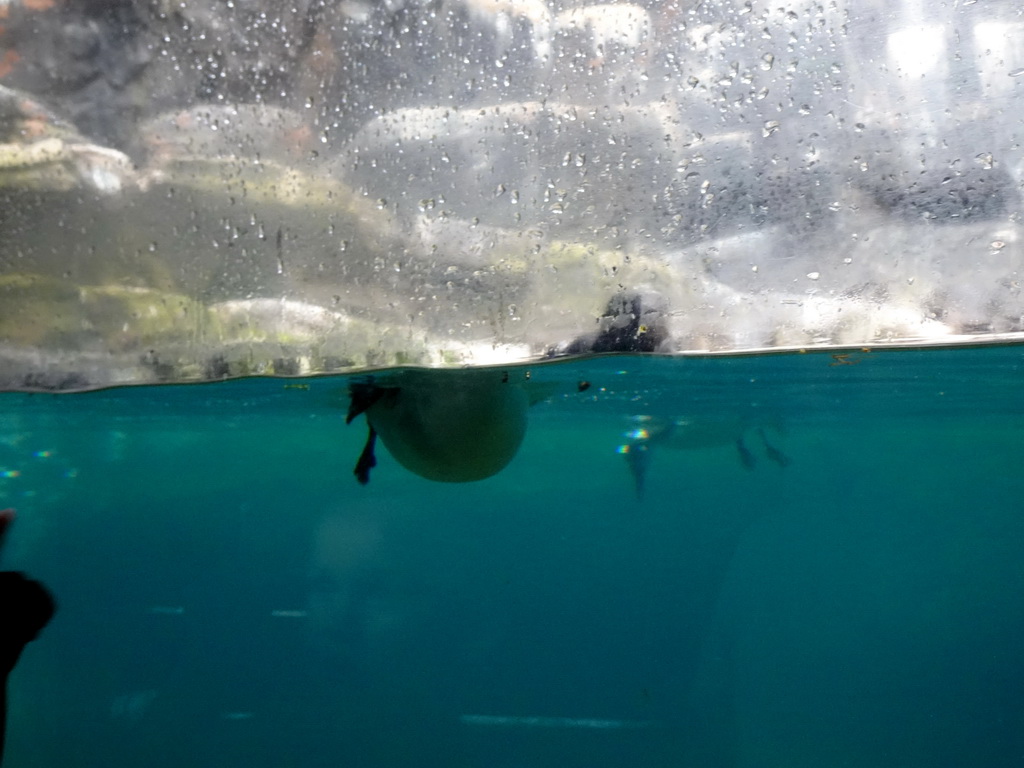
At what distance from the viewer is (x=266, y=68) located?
11.5 ft

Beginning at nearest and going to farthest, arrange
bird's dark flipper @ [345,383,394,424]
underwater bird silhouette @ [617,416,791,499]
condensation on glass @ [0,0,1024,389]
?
Answer: condensation on glass @ [0,0,1024,389] → bird's dark flipper @ [345,383,394,424] → underwater bird silhouette @ [617,416,791,499]

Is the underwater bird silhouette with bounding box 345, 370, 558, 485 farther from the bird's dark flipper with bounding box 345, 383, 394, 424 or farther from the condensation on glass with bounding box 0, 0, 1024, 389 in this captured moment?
the condensation on glass with bounding box 0, 0, 1024, 389

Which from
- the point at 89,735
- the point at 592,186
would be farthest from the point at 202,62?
the point at 89,735

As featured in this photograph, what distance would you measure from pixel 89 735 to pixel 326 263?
1810 inches

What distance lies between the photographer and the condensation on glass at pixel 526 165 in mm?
3336

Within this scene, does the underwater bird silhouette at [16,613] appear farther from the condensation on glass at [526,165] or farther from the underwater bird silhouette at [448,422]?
the underwater bird silhouette at [448,422]

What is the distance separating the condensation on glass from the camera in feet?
10.9

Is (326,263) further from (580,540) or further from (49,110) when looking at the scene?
(580,540)

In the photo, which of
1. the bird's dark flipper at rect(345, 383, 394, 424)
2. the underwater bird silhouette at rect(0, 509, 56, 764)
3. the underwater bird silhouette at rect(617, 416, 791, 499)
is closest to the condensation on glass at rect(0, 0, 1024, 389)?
the bird's dark flipper at rect(345, 383, 394, 424)

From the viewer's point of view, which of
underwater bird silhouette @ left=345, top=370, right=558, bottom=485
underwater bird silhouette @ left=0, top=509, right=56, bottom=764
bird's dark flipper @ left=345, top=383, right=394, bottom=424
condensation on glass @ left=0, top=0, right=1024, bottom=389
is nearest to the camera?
condensation on glass @ left=0, top=0, right=1024, bottom=389

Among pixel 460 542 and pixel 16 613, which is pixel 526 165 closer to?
pixel 16 613

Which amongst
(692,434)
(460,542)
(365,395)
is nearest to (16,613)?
(365,395)

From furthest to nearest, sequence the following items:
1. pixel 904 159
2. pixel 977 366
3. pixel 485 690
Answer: pixel 485 690
pixel 977 366
pixel 904 159

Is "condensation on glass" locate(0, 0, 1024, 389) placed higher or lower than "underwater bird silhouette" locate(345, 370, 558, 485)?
higher
